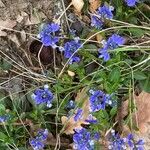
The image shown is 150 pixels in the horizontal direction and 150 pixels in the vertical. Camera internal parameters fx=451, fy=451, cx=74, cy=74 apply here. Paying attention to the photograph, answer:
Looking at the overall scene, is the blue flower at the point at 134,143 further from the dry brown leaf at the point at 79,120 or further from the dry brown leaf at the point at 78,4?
the dry brown leaf at the point at 78,4

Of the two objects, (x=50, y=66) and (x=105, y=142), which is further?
(x=50, y=66)

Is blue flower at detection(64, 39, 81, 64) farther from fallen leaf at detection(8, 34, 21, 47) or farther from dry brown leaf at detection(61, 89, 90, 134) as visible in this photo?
fallen leaf at detection(8, 34, 21, 47)

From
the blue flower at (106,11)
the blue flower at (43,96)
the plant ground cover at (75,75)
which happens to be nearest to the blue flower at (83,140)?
the plant ground cover at (75,75)

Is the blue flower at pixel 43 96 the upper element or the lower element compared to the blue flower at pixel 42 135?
upper

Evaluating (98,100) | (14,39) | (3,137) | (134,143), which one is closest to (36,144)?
(3,137)

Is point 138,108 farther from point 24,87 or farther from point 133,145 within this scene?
point 24,87

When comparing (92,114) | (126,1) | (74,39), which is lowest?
(92,114)

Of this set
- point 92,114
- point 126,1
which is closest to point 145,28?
point 126,1
